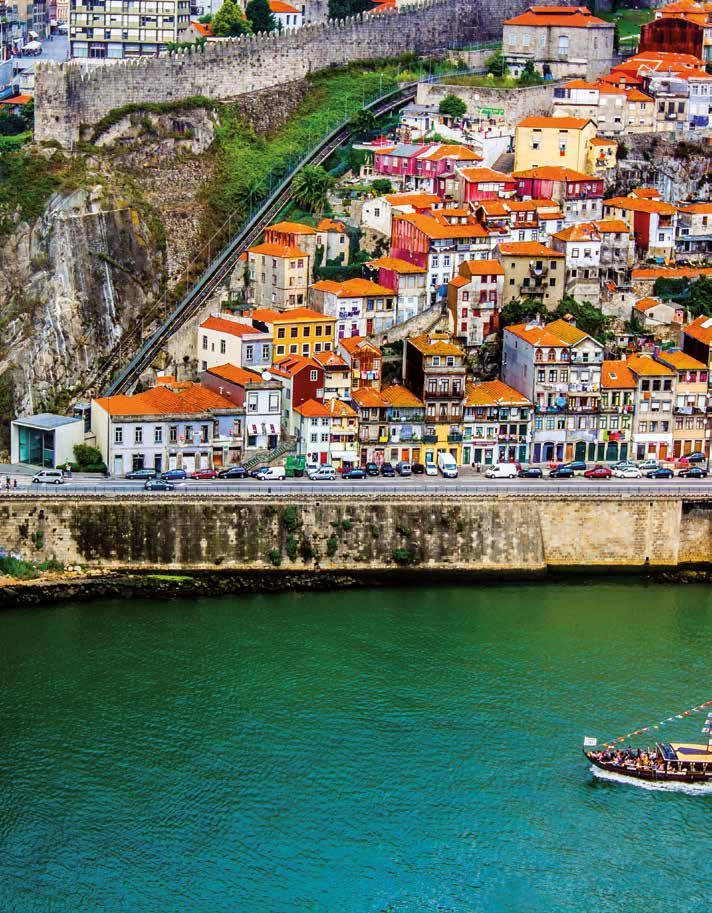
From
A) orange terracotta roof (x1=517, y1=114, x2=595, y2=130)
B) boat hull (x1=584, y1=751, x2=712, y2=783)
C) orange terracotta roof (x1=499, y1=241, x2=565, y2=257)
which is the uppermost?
orange terracotta roof (x1=517, y1=114, x2=595, y2=130)

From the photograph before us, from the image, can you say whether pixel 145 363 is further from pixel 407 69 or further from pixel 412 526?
pixel 407 69

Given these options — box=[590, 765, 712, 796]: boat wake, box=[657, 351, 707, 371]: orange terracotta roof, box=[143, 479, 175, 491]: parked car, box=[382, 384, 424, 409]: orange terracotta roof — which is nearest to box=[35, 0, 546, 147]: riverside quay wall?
box=[382, 384, 424, 409]: orange terracotta roof

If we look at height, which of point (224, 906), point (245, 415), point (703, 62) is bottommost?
point (224, 906)

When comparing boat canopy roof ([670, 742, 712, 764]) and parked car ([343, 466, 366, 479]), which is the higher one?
parked car ([343, 466, 366, 479])

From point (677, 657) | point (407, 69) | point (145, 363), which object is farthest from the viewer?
point (407, 69)

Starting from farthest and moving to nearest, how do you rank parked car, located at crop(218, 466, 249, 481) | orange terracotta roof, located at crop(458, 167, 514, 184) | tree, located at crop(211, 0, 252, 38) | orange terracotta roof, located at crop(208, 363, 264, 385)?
tree, located at crop(211, 0, 252, 38) < orange terracotta roof, located at crop(458, 167, 514, 184) < orange terracotta roof, located at crop(208, 363, 264, 385) < parked car, located at crop(218, 466, 249, 481)

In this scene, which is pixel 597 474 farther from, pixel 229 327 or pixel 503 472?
pixel 229 327

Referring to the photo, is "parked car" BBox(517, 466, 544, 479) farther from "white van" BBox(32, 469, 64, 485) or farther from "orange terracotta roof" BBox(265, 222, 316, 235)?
"white van" BBox(32, 469, 64, 485)

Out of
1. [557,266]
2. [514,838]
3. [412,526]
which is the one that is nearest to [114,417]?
[412,526]
